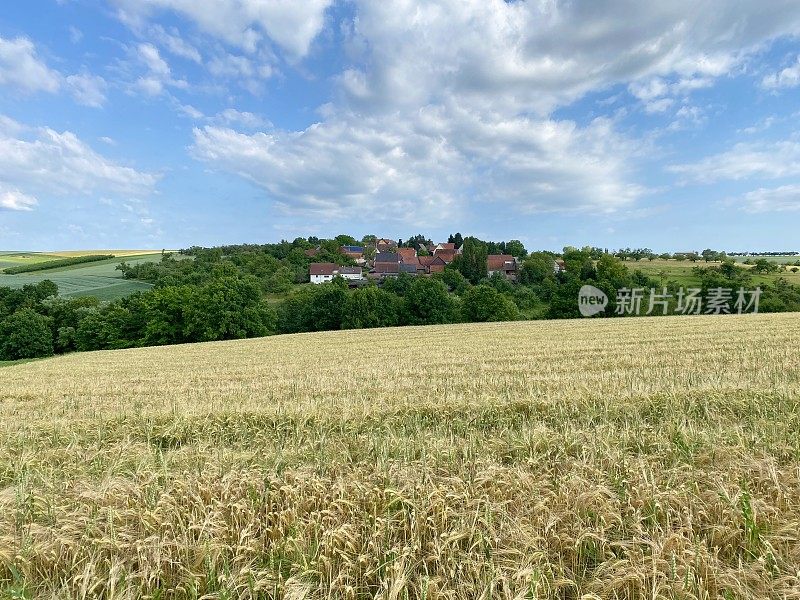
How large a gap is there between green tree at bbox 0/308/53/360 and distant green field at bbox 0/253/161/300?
416 inches

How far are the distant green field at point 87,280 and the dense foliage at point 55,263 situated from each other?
2441 mm

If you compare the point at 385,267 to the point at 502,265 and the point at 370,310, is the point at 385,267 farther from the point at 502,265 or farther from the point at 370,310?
the point at 370,310

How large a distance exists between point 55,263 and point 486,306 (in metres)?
104

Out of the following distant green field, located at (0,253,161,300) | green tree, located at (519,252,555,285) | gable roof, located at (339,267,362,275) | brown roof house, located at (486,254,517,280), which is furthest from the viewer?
brown roof house, located at (486,254,517,280)

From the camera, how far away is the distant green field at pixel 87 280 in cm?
→ 6719

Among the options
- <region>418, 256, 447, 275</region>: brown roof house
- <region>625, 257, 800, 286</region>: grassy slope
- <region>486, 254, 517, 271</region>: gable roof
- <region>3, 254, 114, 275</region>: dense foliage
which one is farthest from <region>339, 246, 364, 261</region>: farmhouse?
<region>625, 257, 800, 286</region>: grassy slope

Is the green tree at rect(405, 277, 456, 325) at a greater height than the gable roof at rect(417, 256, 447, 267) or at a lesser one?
lesser

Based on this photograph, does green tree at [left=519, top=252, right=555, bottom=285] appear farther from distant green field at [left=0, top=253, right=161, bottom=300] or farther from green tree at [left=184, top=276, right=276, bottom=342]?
distant green field at [left=0, top=253, right=161, bottom=300]

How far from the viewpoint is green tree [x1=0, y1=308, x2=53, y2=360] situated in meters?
47.9

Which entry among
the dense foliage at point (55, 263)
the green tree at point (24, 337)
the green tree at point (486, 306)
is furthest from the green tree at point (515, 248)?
the dense foliage at point (55, 263)

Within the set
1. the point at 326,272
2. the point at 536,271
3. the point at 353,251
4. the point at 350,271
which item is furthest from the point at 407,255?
the point at 536,271

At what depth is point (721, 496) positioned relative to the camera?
3.07 m

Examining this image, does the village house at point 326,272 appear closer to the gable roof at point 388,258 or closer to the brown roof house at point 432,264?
the gable roof at point 388,258

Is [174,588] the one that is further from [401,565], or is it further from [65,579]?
[401,565]
